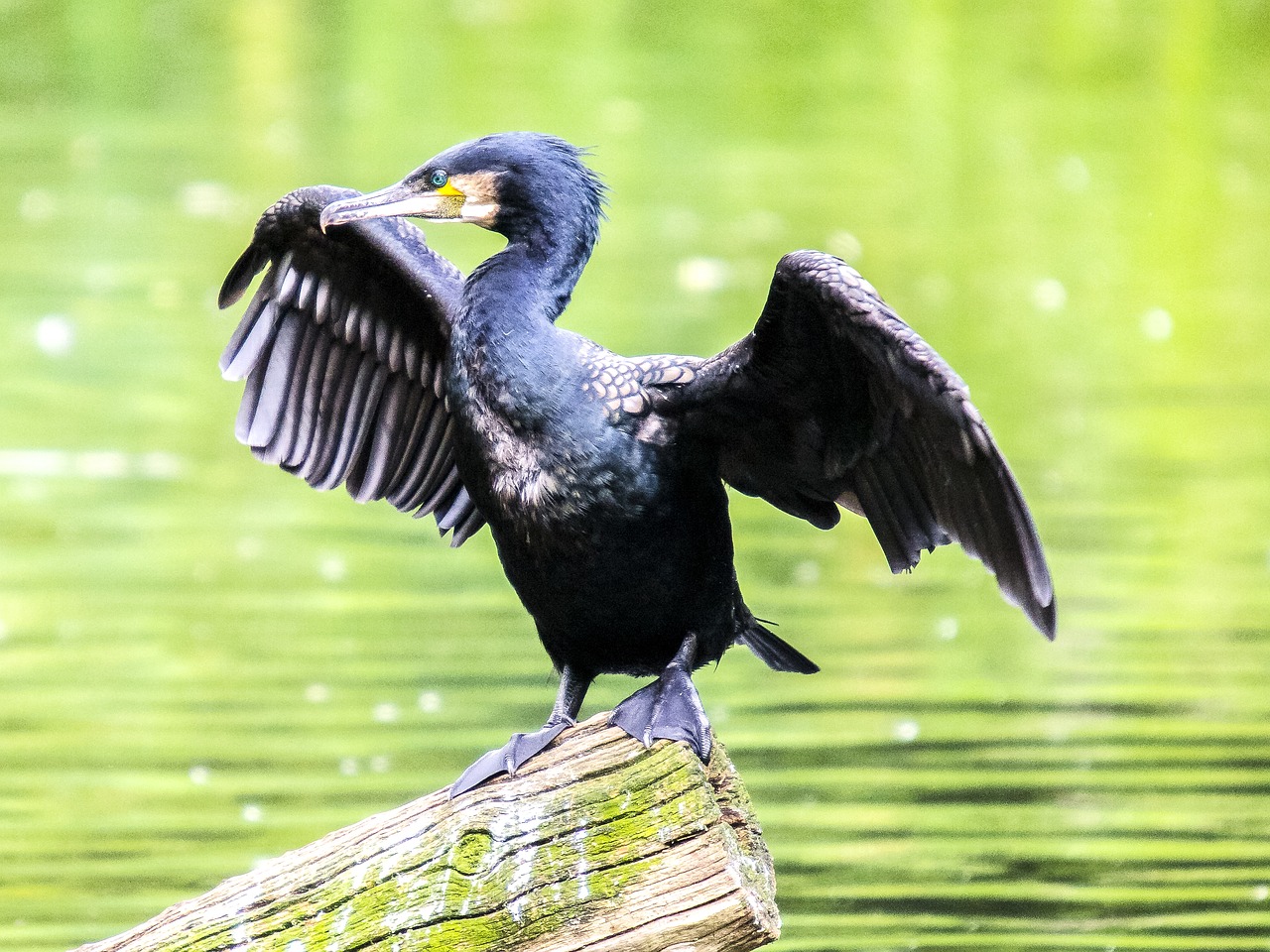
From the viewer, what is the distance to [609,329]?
11.7 meters

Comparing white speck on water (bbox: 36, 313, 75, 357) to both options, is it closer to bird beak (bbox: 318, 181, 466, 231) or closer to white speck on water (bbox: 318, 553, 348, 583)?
white speck on water (bbox: 318, 553, 348, 583)

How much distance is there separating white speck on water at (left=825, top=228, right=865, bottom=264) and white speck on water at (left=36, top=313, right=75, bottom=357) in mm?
4036

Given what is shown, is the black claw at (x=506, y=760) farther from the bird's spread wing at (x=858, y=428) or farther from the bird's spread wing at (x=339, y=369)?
the bird's spread wing at (x=339, y=369)

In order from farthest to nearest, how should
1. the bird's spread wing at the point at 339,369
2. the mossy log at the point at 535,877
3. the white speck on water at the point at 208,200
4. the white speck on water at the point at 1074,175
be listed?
the white speck on water at the point at 1074,175
the white speck on water at the point at 208,200
the bird's spread wing at the point at 339,369
the mossy log at the point at 535,877

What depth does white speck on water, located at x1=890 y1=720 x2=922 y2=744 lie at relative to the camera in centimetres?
759

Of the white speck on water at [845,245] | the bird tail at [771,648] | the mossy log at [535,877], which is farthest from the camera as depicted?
the white speck on water at [845,245]

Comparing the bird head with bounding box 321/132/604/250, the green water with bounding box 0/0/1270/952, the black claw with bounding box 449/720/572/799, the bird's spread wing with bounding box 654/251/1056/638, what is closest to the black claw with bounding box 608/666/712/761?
the black claw with bounding box 449/720/572/799

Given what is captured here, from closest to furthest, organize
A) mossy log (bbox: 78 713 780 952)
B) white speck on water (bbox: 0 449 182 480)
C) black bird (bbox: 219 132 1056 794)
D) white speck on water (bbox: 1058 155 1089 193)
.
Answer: mossy log (bbox: 78 713 780 952) < black bird (bbox: 219 132 1056 794) < white speck on water (bbox: 0 449 182 480) < white speck on water (bbox: 1058 155 1089 193)

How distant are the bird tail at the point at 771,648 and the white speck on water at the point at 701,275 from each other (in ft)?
24.7

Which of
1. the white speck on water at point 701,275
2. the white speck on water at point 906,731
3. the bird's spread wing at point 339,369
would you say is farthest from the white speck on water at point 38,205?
the bird's spread wing at point 339,369

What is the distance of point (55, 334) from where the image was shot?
12242 millimetres

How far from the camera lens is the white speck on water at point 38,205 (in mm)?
14539

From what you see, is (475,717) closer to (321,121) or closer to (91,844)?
(91,844)

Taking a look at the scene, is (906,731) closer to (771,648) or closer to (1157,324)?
(771,648)
